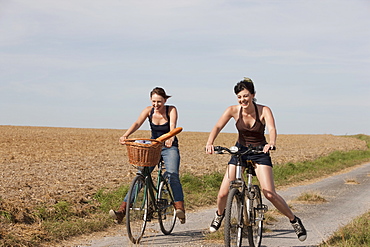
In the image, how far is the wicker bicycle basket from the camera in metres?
6.36

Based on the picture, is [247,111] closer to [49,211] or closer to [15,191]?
[49,211]

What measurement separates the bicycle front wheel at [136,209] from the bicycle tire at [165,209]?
48cm

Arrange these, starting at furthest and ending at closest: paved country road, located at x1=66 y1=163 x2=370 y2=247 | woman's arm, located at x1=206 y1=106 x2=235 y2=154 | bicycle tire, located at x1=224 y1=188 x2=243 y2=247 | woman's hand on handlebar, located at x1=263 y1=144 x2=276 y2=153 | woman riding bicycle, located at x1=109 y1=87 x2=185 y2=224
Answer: woman riding bicycle, located at x1=109 y1=87 x2=185 y2=224 → paved country road, located at x1=66 y1=163 x2=370 y2=247 → woman's arm, located at x1=206 y1=106 x2=235 y2=154 → woman's hand on handlebar, located at x1=263 y1=144 x2=276 y2=153 → bicycle tire, located at x1=224 y1=188 x2=243 y2=247

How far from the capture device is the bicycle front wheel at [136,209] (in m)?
6.56

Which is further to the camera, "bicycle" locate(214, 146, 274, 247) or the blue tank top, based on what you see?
the blue tank top

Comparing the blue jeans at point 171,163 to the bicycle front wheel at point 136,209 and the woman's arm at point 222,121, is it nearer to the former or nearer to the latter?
the bicycle front wheel at point 136,209

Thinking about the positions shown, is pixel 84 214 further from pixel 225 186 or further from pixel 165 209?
pixel 225 186

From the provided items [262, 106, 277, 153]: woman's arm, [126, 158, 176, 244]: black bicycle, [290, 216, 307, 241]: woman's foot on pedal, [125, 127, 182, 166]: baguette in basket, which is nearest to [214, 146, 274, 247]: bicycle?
[262, 106, 277, 153]: woman's arm

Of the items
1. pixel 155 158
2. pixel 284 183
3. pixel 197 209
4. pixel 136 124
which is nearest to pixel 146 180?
pixel 155 158

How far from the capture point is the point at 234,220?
584 cm

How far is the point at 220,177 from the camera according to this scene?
1451 centimetres

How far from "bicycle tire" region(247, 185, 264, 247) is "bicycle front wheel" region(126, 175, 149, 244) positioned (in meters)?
1.60

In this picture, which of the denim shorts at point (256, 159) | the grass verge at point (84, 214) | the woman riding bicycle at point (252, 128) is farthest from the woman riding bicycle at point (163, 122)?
the denim shorts at point (256, 159)

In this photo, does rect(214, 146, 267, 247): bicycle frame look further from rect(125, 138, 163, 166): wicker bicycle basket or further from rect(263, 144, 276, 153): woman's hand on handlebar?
rect(125, 138, 163, 166): wicker bicycle basket
